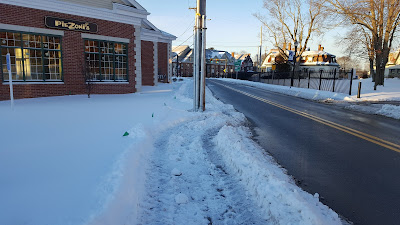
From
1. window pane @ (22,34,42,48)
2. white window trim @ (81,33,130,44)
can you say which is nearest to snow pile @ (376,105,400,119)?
white window trim @ (81,33,130,44)

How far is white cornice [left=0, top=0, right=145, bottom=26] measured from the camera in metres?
12.8

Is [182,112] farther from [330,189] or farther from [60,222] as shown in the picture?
[60,222]

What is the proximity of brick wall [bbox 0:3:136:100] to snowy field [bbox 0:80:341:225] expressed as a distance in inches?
306

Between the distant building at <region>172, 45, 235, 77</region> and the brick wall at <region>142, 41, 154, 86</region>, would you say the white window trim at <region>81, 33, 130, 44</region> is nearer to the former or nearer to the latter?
the brick wall at <region>142, 41, 154, 86</region>

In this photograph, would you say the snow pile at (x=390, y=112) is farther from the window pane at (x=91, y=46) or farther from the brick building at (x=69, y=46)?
the window pane at (x=91, y=46)

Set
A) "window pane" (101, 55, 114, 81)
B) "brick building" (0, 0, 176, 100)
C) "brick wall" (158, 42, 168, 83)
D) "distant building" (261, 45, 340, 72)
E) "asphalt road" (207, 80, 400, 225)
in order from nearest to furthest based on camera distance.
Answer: "asphalt road" (207, 80, 400, 225)
"brick building" (0, 0, 176, 100)
"window pane" (101, 55, 114, 81)
"brick wall" (158, 42, 168, 83)
"distant building" (261, 45, 340, 72)

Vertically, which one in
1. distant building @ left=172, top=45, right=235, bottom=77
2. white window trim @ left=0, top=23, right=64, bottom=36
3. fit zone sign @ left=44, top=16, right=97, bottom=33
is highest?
distant building @ left=172, top=45, right=235, bottom=77

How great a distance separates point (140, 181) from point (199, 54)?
703 cm

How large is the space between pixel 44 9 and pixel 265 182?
1479 centimetres

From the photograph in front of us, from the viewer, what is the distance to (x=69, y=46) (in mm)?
14273

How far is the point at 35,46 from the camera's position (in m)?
13.2

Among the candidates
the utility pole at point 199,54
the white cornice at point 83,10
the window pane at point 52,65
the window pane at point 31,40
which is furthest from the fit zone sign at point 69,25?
the utility pole at point 199,54

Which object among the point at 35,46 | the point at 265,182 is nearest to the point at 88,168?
the point at 265,182

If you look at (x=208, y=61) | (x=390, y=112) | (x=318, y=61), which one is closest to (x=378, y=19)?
(x=390, y=112)
